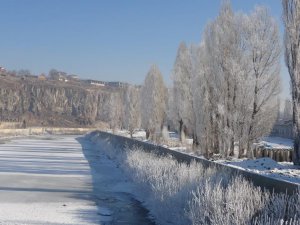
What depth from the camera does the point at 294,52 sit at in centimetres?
2003

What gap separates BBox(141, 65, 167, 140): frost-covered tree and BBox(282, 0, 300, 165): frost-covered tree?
31.8m

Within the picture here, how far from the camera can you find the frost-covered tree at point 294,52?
19.4 meters

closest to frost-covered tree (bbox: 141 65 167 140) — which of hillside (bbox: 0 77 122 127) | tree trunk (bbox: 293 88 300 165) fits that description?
tree trunk (bbox: 293 88 300 165)

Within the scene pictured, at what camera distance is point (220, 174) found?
40.8 ft

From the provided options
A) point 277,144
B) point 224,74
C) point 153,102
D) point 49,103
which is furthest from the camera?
point 49,103

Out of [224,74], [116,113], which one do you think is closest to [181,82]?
[224,74]

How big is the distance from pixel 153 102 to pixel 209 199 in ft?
150

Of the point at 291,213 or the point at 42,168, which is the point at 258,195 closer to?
the point at 291,213

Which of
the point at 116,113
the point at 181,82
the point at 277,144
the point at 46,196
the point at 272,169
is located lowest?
the point at 46,196

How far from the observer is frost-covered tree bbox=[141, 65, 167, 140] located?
54.1 meters

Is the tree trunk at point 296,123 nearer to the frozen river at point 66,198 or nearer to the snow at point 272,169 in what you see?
the snow at point 272,169

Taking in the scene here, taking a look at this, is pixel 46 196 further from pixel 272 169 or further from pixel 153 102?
pixel 153 102

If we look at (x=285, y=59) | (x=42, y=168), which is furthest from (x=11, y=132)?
(x=285, y=59)

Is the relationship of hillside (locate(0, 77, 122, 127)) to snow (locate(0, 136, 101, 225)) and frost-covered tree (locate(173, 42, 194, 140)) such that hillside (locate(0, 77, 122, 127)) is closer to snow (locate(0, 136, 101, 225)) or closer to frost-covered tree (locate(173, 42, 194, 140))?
frost-covered tree (locate(173, 42, 194, 140))
